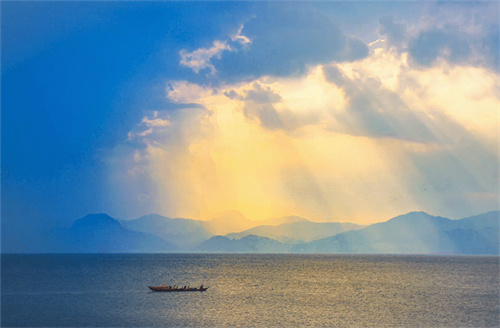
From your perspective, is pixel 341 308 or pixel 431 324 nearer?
pixel 431 324

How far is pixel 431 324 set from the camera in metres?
62.9

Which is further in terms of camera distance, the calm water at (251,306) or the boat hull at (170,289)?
the boat hull at (170,289)

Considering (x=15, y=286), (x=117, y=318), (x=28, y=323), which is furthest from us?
(x=15, y=286)

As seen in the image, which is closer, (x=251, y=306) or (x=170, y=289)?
(x=251, y=306)

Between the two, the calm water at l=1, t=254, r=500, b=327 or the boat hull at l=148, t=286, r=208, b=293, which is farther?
the boat hull at l=148, t=286, r=208, b=293

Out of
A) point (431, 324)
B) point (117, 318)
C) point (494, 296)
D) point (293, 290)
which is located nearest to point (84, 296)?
point (117, 318)

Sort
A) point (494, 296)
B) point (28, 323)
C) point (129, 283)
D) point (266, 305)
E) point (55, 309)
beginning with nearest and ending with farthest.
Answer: point (28, 323), point (55, 309), point (266, 305), point (494, 296), point (129, 283)

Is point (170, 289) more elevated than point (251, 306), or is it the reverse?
point (170, 289)

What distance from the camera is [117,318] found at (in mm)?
63844

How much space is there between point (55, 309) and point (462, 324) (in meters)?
56.7

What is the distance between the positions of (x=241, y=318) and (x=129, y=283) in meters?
57.0

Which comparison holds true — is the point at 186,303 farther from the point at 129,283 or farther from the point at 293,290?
the point at 129,283

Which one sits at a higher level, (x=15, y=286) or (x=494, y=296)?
(x=15, y=286)

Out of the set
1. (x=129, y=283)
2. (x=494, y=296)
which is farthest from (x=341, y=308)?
(x=129, y=283)
